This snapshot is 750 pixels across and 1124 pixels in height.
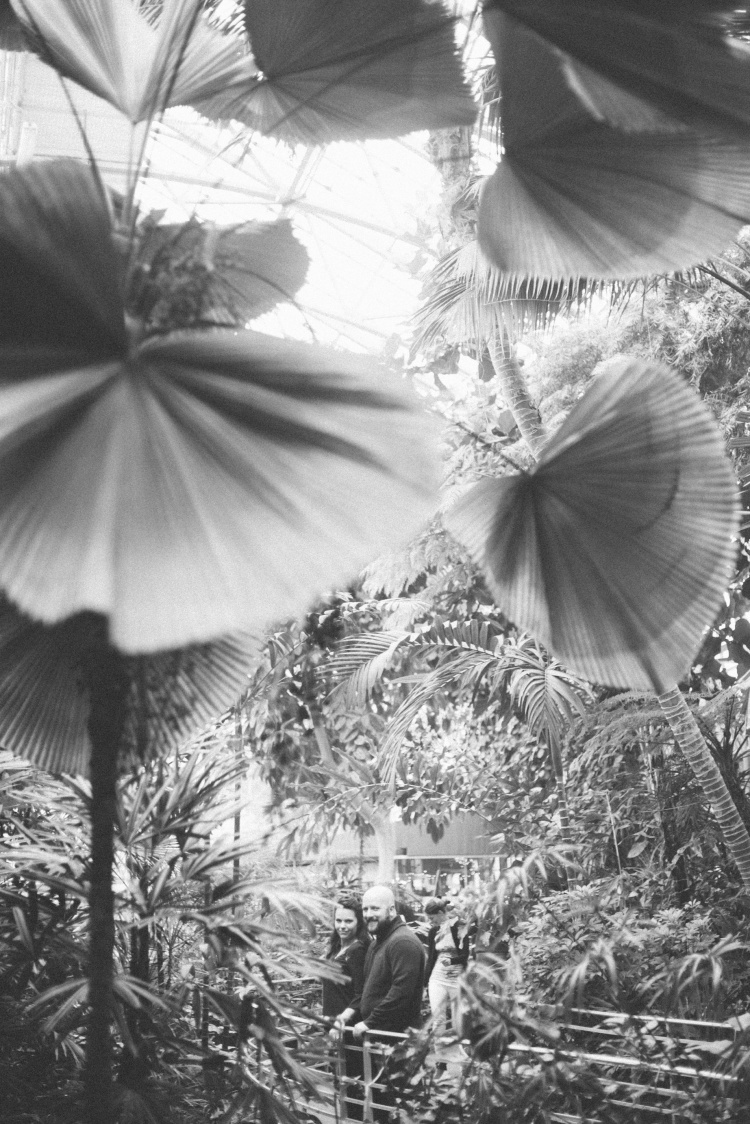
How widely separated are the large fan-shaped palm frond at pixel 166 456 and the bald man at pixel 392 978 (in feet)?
10.7

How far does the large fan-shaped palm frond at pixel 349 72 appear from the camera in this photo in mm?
1589

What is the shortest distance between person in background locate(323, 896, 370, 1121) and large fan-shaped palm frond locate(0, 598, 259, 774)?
9.88ft

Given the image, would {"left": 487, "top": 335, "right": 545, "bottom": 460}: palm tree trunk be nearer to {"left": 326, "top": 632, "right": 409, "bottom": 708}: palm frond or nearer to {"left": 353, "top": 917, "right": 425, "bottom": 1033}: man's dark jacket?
{"left": 326, "top": 632, "right": 409, "bottom": 708}: palm frond

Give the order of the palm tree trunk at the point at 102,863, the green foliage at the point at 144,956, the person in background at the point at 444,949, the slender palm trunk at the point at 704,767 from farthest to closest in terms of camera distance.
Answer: the person in background at the point at 444,949
the slender palm trunk at the point at 704,767
the green foliage at the point at 144,956
the palm tree trunk at the point at 102,863

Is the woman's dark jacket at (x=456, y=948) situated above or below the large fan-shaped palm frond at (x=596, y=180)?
below

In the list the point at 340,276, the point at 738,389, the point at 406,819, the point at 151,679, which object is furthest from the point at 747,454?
the point at 340,276

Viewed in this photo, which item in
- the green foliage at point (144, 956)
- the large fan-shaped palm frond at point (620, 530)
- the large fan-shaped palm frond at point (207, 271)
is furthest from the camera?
the green foliage at point (144, 956)

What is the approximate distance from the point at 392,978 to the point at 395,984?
0.38 ft

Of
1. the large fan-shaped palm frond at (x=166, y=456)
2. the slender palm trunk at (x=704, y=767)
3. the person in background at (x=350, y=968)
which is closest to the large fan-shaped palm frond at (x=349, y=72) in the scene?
the large fan-shaped palm frond at (x=166, y=456)

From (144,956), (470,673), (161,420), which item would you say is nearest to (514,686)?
(470,673)

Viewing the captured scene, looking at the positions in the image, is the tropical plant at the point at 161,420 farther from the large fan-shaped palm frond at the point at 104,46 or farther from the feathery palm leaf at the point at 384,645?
the feathery palm leaf at the point at 384,645

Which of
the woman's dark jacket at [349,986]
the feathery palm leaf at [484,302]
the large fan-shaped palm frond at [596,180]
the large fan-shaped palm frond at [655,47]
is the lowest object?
the woman's dark jacket at [349,986]

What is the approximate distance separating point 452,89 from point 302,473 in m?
0.96

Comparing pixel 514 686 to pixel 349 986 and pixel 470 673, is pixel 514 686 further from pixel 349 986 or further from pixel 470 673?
pixel 349 986
